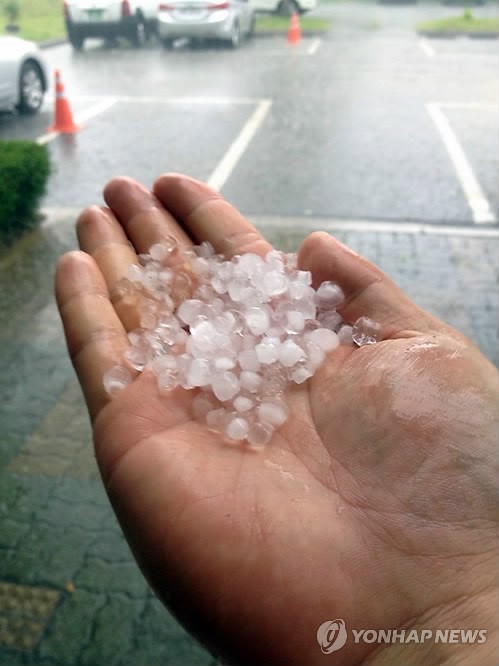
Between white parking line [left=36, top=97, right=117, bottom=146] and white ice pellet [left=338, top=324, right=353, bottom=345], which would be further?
white parking line [left=36, top=97, right=117, bottom=146]

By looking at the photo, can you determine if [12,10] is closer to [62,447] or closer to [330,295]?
[62,447]

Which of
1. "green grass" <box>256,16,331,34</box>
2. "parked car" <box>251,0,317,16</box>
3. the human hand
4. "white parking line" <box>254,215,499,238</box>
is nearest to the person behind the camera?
the human hand

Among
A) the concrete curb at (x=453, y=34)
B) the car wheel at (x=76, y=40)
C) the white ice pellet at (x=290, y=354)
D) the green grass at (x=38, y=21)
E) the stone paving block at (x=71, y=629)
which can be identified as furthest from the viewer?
the concrete curb at (x=453, y=34)

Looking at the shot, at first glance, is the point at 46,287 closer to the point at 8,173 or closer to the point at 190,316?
the point at 8,173

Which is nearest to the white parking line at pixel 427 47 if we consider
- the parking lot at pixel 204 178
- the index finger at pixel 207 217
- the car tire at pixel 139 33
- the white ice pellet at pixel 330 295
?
the parking lot at pixel 204 178

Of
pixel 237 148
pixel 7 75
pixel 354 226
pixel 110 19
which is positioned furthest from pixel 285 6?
pixel 354 226

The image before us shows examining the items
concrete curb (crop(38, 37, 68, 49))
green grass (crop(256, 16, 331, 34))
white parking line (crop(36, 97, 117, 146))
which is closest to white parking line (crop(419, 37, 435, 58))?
green grass (crop(256, 16, 331, 34))

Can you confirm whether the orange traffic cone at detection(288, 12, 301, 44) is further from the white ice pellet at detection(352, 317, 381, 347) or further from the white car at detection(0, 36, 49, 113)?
the white ice pellet at detection(352, 317, 381, 347)

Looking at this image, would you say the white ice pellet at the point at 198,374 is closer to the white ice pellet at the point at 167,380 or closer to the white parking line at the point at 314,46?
the white ice pellet at the point at 167,380
